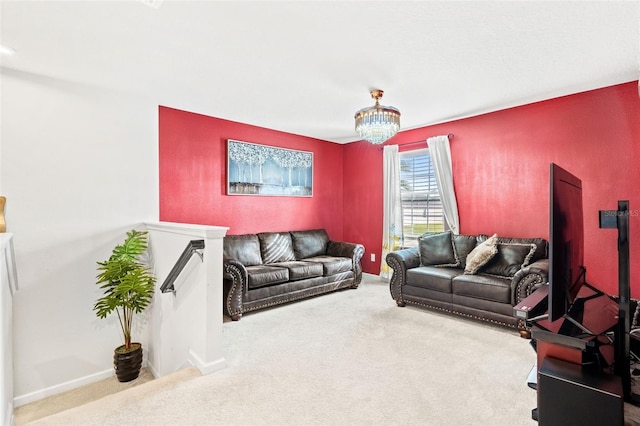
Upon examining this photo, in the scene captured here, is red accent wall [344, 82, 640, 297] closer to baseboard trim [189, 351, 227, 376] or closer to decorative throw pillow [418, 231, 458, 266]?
decorative throw pillow [418, 231, 458, 266]

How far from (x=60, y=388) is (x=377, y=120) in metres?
3.92

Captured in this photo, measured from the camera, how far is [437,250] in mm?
4145

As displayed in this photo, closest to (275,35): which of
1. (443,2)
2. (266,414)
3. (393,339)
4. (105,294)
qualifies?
(443,2)

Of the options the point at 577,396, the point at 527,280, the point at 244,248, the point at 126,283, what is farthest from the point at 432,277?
the point at 126,283

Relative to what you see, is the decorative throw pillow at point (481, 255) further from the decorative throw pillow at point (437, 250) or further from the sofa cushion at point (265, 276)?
the sofa cushion at point (265, 276)

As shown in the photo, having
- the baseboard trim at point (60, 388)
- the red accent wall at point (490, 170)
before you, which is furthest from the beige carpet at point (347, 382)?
the red accent wall at point (490, 170)

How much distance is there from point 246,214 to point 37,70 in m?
2.69

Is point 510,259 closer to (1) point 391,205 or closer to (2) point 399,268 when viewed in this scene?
(2) point 399,268

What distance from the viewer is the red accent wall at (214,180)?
4.00 metres

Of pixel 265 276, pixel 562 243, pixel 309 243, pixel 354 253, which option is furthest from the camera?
pixel 309 243

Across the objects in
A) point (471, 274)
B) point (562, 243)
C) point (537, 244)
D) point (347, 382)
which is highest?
point (562, 243)

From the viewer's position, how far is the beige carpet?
6.18 ft

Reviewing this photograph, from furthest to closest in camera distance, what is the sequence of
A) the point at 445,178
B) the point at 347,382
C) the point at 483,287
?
1. the point at 445,178
2. the point at 483,287
3. the point at 347,382

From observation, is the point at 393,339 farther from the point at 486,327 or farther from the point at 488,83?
the point at 488,83
